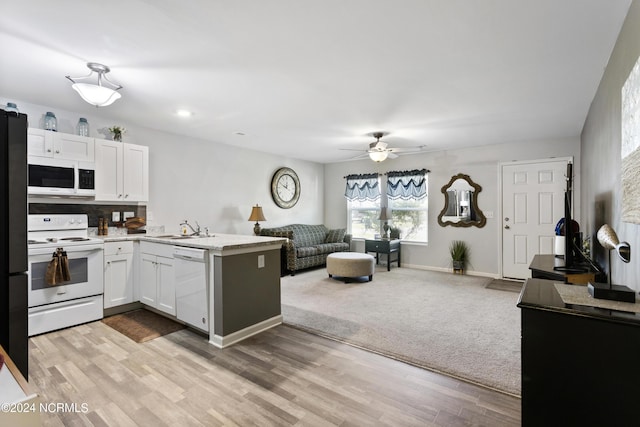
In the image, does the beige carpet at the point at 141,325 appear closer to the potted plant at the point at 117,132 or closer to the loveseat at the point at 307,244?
the potted plant at the point at 117,132

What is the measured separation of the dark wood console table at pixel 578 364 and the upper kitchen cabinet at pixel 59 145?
4.42 metres

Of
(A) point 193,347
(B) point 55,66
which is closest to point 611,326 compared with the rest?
(A) point 193,347

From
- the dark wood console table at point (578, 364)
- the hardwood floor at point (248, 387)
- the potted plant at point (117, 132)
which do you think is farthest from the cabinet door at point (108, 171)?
the dark wood console table at point (578, 364)

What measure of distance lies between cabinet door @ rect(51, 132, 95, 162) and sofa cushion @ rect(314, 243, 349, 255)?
A: 13.1 ft

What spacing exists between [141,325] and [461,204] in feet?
18.1

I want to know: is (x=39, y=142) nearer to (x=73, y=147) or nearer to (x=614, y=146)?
(x=73, y=147)

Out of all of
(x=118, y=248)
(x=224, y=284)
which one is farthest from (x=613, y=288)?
(x=118, y=248)

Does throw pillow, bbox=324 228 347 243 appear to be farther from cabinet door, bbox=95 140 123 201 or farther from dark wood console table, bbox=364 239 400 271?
cabinet door, bbox=95 140 123 201

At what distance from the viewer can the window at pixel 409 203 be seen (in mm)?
6418

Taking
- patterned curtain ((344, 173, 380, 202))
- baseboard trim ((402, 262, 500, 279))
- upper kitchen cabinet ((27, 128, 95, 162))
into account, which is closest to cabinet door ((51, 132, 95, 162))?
upper kitchen cabinet ((27, 128, 95, 162))

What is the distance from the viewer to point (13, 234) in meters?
1.26

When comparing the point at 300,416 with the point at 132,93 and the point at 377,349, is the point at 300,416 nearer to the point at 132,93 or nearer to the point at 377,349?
the point at 377,349

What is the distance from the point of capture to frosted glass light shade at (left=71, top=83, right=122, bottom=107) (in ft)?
8.28

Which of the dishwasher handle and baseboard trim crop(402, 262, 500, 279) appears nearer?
the dishwasher handle
